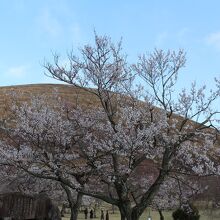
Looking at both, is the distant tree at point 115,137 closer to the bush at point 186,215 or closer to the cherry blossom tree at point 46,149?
the cherry blossom tree at point 46,149

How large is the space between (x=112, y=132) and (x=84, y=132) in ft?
5.02

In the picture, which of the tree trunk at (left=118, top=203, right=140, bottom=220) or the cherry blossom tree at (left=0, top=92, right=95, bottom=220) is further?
the tree trunk at (left=118, top=203, right=140, bottom=220)

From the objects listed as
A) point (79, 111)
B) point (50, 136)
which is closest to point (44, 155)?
point (50, 136)

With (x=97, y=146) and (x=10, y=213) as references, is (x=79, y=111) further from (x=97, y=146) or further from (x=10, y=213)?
(x=10, y=213)

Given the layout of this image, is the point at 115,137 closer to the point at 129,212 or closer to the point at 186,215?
the point at 129,212

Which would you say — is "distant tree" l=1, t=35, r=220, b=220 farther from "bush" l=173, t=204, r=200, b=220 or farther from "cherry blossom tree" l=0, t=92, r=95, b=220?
"bush" l=173, t=204, r=200, b=220

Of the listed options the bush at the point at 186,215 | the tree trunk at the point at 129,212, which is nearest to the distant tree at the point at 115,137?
the tree trunk at the point at 129,212

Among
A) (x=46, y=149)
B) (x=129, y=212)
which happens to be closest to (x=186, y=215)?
(x=129, y=212)

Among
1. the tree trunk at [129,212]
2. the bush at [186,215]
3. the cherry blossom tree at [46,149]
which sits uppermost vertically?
the cherry blossom tree at [46,149]

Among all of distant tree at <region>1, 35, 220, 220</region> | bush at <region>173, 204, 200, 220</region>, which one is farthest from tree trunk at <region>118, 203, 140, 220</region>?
bush at <region>173, 204, 200, 220</region>

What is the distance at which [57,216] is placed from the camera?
16.8m

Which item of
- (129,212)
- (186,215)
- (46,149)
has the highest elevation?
(46,149)

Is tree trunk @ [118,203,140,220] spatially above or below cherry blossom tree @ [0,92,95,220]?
below

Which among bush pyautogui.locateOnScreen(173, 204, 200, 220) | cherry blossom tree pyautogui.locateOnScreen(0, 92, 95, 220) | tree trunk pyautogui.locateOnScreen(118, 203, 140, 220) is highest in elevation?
cherry blossom tree pyautogui.locateOnScreen(0, 92, 95, 220)
